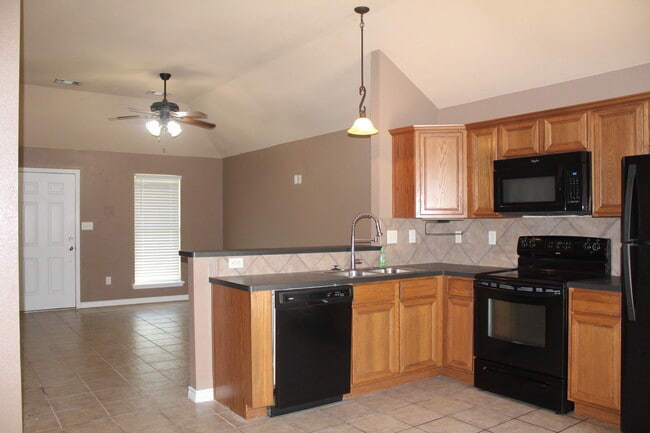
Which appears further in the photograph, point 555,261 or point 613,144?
point 555,261

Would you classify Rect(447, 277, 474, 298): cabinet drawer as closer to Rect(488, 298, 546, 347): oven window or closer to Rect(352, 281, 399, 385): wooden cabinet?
Rect(488, 298, 546, 347): oven window

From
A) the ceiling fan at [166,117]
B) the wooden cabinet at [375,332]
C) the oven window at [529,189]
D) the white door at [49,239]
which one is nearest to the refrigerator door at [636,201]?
the oven window at [529,189]

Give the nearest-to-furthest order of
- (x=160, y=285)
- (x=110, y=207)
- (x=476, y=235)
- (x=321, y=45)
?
(x=476, y=235) → (x=321, y=45) → (x=110, y=207) → (x=160, y=285)

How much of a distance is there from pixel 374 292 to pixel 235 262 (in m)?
1.07

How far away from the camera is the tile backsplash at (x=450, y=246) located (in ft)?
12.7

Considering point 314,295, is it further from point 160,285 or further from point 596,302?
point 160,285

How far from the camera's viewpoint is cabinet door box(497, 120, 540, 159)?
3.99 m

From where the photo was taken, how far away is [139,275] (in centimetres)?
836

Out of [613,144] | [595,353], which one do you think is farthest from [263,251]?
[613,144]

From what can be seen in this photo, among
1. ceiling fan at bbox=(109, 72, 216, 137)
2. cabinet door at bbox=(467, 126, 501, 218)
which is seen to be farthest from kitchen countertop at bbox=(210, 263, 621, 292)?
ceiling fan at bbox=(109, 72, 216, 137)

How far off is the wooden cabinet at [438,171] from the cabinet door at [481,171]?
57mm

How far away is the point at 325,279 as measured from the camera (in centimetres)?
364

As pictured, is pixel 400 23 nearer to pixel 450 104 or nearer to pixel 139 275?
pixel 450 104

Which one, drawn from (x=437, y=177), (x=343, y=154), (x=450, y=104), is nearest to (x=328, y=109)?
(x=343, y=154)
